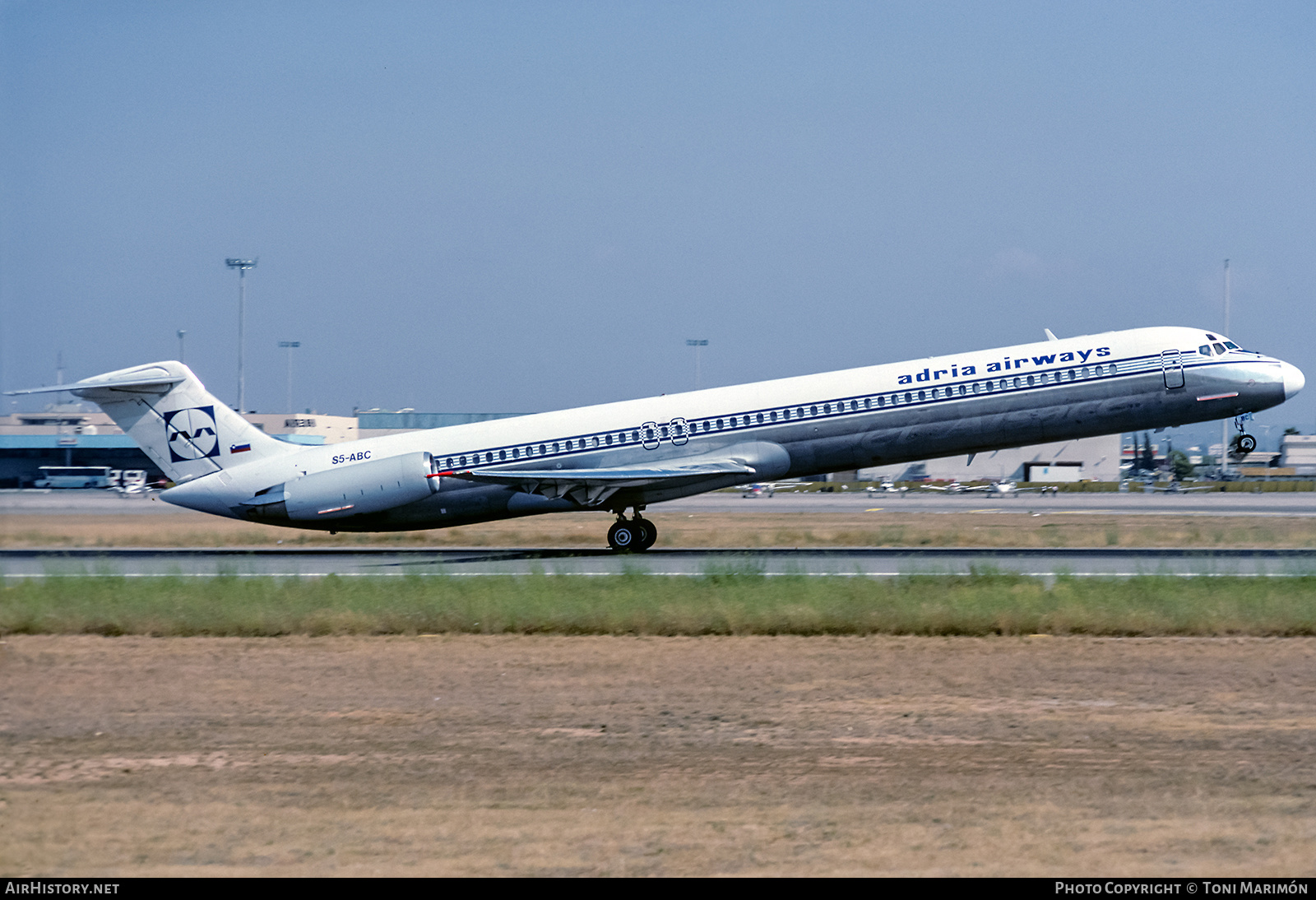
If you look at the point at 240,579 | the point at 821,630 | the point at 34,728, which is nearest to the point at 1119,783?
the point at 821,630

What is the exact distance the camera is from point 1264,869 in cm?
812

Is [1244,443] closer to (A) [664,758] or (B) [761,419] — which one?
(B) [761,419]

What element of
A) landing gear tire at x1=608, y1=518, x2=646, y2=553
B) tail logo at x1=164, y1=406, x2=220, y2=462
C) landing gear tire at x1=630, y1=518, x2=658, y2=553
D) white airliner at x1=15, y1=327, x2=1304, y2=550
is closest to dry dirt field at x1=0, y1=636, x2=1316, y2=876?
white airliner at x1=15, y1=327, x2=1304, y2=550

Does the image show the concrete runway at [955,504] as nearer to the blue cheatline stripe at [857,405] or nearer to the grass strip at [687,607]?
the blue cheatline stripe at [857,405]

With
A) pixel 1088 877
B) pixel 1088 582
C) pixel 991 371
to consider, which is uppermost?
pixel 991 371

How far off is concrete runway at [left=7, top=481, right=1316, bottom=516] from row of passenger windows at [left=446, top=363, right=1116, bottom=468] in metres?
18.0

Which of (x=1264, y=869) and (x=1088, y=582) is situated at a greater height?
(x=1088, y=582)

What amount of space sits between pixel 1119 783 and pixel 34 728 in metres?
10.5

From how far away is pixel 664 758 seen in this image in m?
11.4

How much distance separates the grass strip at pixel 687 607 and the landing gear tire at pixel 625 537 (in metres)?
9.47

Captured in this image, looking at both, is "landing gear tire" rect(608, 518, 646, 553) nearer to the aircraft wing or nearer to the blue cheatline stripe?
the aircraft wing

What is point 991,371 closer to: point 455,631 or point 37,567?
point 455,631

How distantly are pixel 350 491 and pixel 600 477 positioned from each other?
6.30 meters
